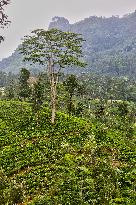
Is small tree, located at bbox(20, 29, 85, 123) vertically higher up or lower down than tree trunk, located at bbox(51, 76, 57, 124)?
higher up

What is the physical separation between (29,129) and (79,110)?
2563 centimetres

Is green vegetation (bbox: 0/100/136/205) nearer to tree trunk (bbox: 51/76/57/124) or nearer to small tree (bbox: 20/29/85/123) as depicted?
tree trunk (bbox: 51/76/57/124)

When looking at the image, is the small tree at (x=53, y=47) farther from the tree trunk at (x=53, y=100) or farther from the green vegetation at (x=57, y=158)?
the green vegetation at (x=57, y=158)

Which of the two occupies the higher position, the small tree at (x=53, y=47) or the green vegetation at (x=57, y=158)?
the small tree at (x=53, y=47)

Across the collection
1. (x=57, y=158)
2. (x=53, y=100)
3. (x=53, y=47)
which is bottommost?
(x=57, y=158)

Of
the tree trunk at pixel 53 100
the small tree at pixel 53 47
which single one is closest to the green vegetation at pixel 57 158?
the tree trunk at pixel 53 100

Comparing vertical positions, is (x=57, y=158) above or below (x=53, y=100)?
below

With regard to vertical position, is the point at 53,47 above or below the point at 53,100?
above

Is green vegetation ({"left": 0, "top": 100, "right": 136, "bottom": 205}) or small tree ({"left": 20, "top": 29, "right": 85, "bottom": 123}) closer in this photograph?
green vegetation ({"left": 0, "top": 100, "right": 136, "bottom": 205})

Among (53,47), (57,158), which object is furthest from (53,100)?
(57,158)

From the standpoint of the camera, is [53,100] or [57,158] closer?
[57,158]

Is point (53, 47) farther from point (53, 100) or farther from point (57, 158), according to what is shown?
point (57, 158)

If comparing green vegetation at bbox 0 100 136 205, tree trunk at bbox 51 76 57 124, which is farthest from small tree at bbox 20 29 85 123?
green vegetation at bbox 0 100 136 205

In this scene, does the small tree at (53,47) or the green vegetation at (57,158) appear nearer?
the green vegetation at (57,158)
